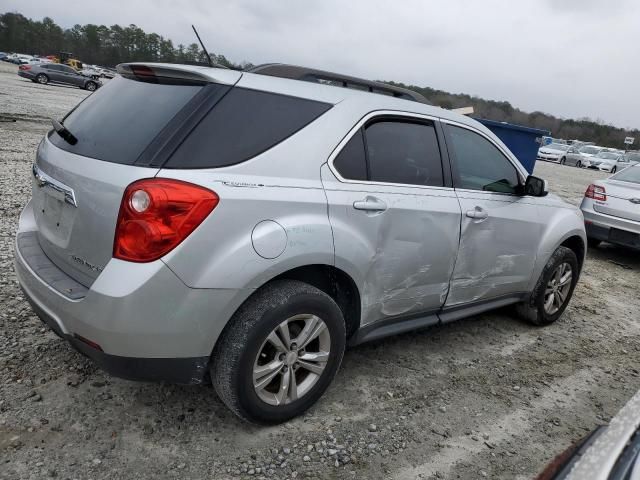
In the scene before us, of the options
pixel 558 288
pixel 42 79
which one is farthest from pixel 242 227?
pixel 42 79

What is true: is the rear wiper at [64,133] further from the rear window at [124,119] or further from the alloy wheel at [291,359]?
the alloy wheel at [291,359]

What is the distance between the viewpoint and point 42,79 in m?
33.5

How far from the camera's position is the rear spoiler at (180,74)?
249 cm

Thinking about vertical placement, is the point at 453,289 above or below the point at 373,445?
above

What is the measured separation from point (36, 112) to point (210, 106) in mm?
15399

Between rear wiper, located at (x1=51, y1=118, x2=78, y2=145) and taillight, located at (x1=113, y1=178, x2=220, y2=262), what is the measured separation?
71 cm

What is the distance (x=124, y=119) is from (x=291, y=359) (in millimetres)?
1438

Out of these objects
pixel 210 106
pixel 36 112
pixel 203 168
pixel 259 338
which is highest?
pixel 210 106

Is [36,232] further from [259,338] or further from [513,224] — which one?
[513,224]

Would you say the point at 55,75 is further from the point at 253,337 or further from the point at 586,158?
the point at 253,337

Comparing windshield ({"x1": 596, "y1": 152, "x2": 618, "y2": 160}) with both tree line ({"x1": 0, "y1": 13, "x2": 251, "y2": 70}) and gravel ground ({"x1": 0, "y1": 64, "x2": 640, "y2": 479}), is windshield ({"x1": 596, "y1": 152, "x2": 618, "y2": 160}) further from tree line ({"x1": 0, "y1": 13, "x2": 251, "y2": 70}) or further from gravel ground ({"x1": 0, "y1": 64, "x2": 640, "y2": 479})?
tree line ({"x1": 0, "y1": 13, "x2": 251, "y2": 70})

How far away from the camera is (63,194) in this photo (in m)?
2.45

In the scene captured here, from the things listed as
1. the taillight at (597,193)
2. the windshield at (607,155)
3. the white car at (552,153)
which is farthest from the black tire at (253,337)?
the windshield at (607,155)

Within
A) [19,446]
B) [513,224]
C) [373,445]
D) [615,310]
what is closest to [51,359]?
[19,446]
